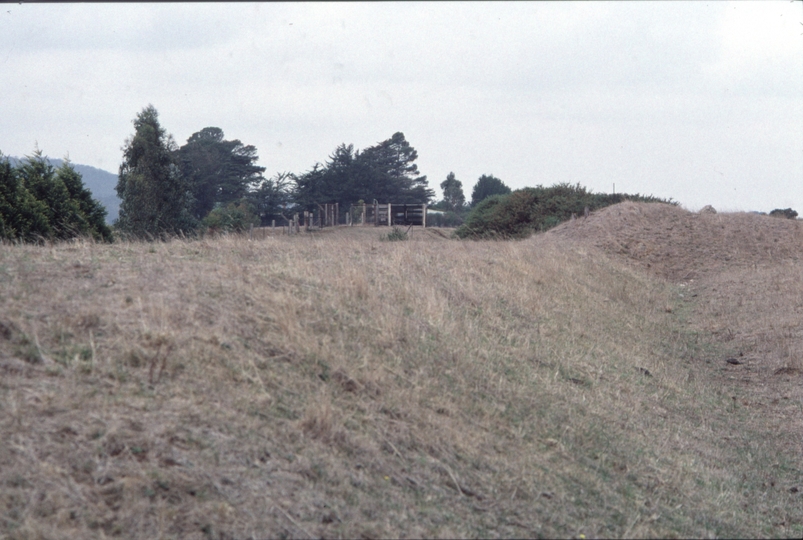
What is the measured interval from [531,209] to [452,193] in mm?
35788

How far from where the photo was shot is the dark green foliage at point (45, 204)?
14945 mm

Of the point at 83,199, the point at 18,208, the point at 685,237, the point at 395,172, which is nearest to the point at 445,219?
the point at 395,172

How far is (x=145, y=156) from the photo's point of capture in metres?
27.0

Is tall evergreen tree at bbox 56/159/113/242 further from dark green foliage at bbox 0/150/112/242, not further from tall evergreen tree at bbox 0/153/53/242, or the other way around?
tall evergreen tree at bbox 0/153/53/242

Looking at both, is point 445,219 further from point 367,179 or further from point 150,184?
point 150,184

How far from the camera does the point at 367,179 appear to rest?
50469mm

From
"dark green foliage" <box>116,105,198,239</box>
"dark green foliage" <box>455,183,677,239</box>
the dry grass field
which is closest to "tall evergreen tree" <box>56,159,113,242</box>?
"dark green foliage" <box>116,105,198,239</box>

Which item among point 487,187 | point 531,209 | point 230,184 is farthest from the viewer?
point 487,187

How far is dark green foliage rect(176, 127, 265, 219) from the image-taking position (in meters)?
39.8

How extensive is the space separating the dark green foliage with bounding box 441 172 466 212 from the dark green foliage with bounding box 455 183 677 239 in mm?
31974

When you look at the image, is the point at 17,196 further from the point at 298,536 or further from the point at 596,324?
the point at 298,536

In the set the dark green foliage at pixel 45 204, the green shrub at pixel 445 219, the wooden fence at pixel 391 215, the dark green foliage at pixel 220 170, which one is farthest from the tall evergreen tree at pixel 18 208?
the green shrub at pixel 445 219

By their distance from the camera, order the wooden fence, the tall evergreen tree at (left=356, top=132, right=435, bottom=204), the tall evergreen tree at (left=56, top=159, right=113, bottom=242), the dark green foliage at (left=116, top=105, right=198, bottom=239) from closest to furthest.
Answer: the tall evergreen tree at (left=56, top=159, right=113, bottom=242) < the dark green foliage at (left=116, top=105, right=198, bottom=239) < the wooden fence < the tall evergreen tree at (left=356, top=132, right=435, bottom=204)

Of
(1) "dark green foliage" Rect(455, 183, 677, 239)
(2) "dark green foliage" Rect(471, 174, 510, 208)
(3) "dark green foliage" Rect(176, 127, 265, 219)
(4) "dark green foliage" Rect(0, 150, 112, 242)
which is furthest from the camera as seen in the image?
(2) "dark green foliage" Rect(471, 174, 510, 208)
